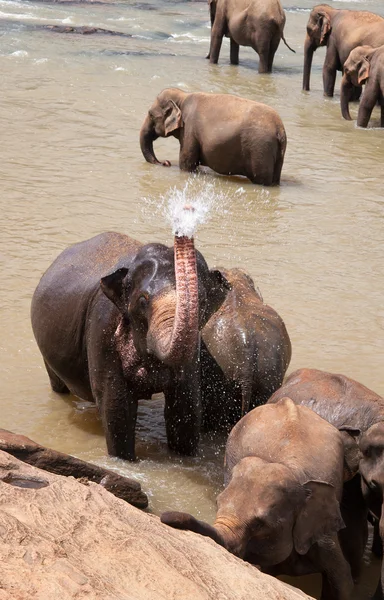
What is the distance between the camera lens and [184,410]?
6.20 metres

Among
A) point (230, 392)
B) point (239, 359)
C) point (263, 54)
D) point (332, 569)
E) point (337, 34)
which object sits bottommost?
point (263, 54)

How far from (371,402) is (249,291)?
4.77 ft

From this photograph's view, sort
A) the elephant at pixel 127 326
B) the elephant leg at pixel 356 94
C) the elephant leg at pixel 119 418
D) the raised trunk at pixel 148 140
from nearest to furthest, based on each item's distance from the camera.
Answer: the elephant at pixel 127 326, the elephant leg at pixel 119 418, the raised trunk at pixel 148 140, the elephant leg at pixel 356 94

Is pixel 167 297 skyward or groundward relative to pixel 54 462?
skyward

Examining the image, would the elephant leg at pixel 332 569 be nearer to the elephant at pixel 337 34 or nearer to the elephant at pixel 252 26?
the elephant at pixel 337 34

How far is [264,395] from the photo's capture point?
643 centimetres

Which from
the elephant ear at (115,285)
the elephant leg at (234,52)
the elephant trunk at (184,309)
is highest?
the elephant trunk at (184,309)

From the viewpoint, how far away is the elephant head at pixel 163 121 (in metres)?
13.0

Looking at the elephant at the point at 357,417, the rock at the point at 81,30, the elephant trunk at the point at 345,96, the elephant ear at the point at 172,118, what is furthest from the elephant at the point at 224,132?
the rock at the point at 81,30

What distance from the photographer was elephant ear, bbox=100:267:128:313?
5.71 metres

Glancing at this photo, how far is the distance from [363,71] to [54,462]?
42.8ft

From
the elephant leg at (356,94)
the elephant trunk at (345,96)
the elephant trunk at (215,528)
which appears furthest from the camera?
the elephant leg at (356,94)

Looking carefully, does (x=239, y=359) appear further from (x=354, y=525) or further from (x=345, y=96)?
(x=345, y=96)

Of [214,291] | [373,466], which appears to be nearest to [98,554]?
[373,466]
